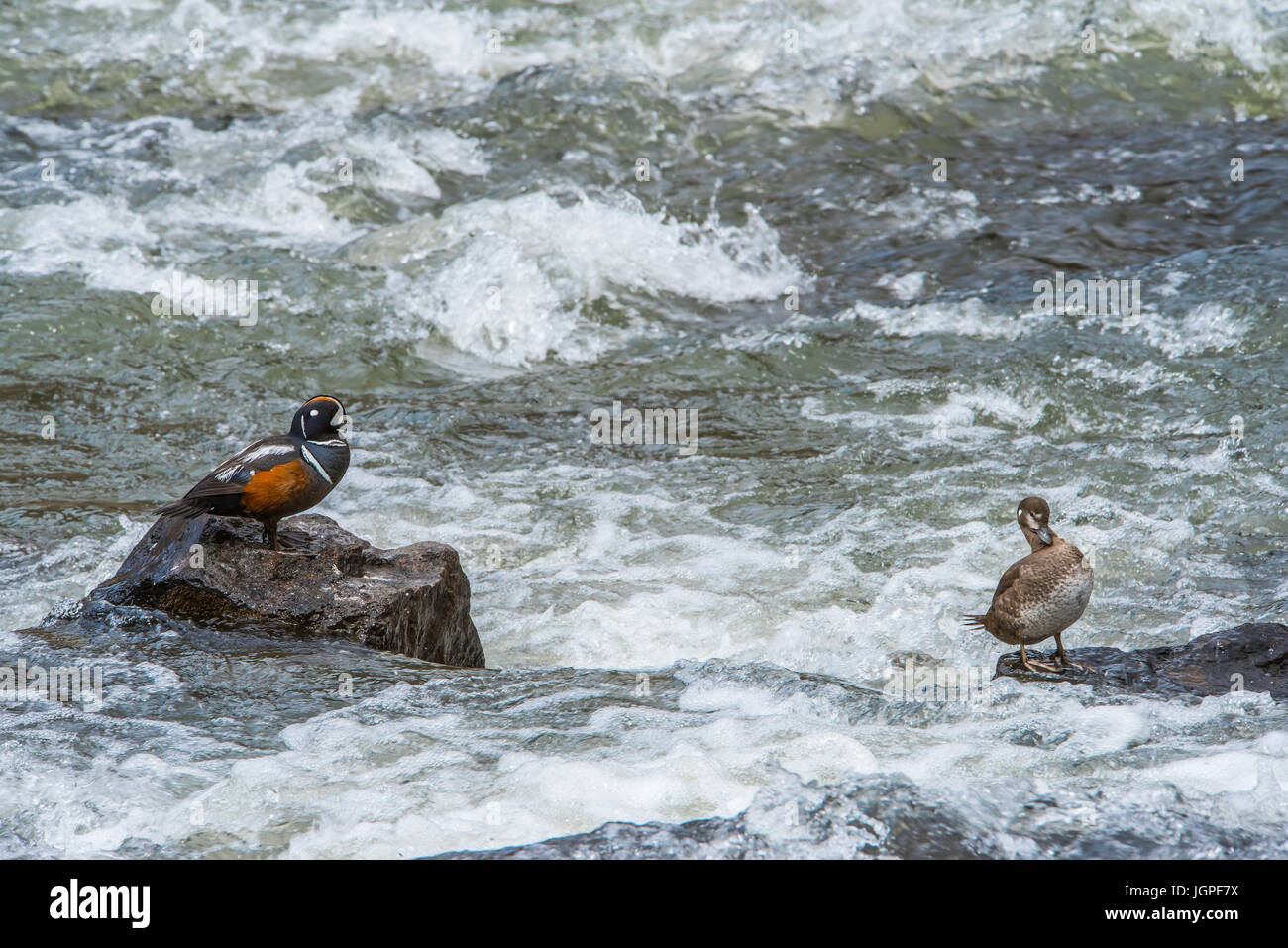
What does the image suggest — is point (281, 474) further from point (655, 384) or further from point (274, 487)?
point (655, 384)

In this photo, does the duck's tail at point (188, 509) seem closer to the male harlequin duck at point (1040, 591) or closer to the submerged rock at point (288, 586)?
the submerged rock at point (288, 586)

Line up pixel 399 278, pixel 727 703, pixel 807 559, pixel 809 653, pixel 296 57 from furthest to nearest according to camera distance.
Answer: pixel 296 57 → pixel 399 278 → pixel 807 559 → pixel 809 653 → pixel 727 703

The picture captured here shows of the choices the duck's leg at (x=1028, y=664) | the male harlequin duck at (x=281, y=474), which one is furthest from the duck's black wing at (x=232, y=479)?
the duck's leg at (x=1028, y=664)

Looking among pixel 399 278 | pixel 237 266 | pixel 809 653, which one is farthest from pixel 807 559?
pixel 237 266

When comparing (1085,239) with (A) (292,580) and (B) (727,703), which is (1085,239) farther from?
(A) (292,580)

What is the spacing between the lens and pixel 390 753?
164 inches

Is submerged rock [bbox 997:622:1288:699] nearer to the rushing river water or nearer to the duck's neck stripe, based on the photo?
the rushing river water

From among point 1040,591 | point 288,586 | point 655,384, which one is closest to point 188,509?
point 288,586

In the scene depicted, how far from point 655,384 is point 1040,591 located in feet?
13.3

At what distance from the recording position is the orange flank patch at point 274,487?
4688mm

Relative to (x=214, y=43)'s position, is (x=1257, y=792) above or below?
below

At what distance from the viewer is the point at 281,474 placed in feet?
15.4

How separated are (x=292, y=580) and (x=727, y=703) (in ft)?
6.22

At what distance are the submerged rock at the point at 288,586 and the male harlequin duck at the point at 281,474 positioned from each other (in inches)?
8.3
